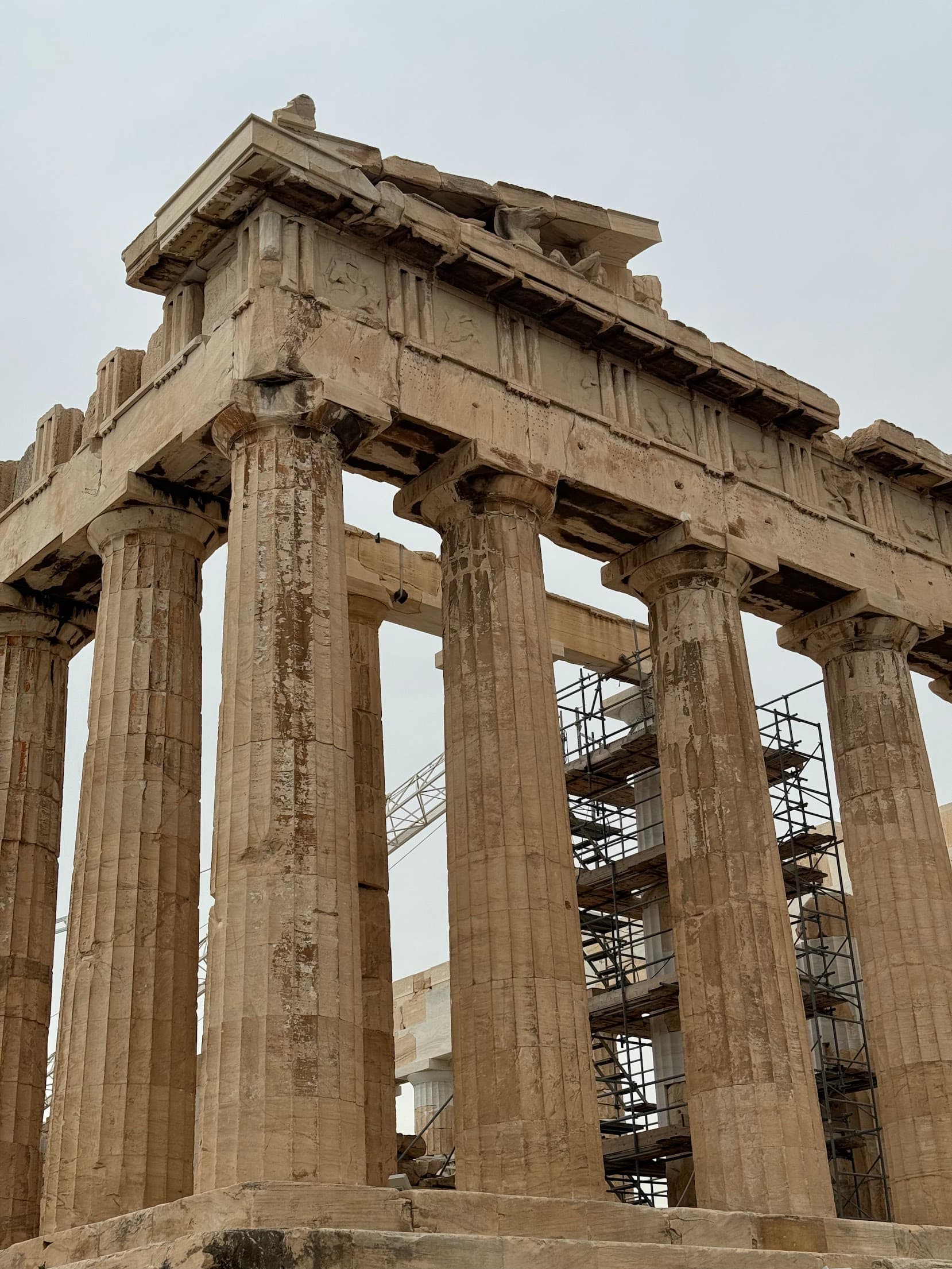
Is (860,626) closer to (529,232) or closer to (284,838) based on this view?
(529,232)

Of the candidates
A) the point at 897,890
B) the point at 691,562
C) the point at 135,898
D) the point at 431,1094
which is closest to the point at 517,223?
the point at 691,562

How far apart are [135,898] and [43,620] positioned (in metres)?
6.62

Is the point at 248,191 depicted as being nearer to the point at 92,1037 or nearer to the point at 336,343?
the point at 336,343

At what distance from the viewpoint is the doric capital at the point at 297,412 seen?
20797 mm

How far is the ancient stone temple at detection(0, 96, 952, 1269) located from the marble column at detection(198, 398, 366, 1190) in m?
0.05

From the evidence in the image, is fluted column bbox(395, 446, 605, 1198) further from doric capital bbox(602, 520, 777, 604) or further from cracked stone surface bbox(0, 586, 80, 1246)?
cracked stone surface bbox(0, 586, 80, 1246)

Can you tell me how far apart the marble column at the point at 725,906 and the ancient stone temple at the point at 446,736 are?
0.18 feet

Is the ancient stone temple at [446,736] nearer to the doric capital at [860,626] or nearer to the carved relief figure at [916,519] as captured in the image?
the doric capital at [860,626]

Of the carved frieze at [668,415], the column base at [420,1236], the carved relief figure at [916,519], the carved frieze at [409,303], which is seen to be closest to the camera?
the column base at [420,1236]

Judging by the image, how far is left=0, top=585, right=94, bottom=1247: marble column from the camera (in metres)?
23.1

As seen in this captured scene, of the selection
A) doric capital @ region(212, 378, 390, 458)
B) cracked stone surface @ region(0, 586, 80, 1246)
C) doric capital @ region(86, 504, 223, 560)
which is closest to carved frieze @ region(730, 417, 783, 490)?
doric capital @ region(212, 378, 390, 458)

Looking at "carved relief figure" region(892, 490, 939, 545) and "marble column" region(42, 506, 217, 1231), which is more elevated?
"carved relief figure" region(892, 490, 939, 545)

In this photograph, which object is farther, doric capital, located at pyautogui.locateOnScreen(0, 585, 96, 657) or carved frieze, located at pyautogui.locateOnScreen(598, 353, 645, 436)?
doric capital, located at pyautogui.locateOnScreen(0, 585, 96, 657)

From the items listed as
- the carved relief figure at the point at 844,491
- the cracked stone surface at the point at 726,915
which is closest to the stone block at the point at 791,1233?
the cracked stone surface at the point at 726,915
